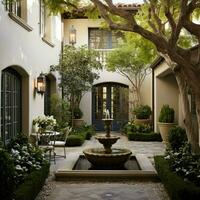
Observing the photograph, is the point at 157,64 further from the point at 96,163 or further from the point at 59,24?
the point at 96,163

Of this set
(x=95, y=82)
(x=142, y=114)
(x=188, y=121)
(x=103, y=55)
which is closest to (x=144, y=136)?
(x=142, y=114)

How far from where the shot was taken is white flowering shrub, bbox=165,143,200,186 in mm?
7145

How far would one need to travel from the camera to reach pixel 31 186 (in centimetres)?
670

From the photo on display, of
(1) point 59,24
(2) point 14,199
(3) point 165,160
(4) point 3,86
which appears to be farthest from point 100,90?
(2) point 14,199

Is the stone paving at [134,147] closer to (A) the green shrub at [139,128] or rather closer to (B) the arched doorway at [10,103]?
(A) the green shrub at [139,128]

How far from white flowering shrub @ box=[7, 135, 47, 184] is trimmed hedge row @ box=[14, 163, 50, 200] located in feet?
Answer: 0.46

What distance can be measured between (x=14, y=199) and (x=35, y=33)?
28.2 feet

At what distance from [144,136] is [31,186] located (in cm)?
1062

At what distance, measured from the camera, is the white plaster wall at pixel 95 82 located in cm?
2009

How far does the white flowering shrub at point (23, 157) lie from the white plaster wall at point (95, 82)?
1140 centimetres

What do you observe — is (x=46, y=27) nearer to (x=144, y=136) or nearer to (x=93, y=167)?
(x=144, y=136)

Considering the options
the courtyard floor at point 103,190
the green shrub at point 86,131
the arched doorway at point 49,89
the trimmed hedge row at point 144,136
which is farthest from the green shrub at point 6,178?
the trimmed hedge row at point 144,136

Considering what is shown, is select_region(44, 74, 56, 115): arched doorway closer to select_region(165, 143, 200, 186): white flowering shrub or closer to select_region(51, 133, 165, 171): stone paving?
select_region(51, 133, 165, 171): stone paving

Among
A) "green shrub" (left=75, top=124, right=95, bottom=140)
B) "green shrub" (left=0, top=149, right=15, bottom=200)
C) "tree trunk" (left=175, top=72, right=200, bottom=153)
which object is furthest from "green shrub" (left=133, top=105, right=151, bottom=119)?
"green shrub" (left=0, top=149, right=15, bottom=200)
